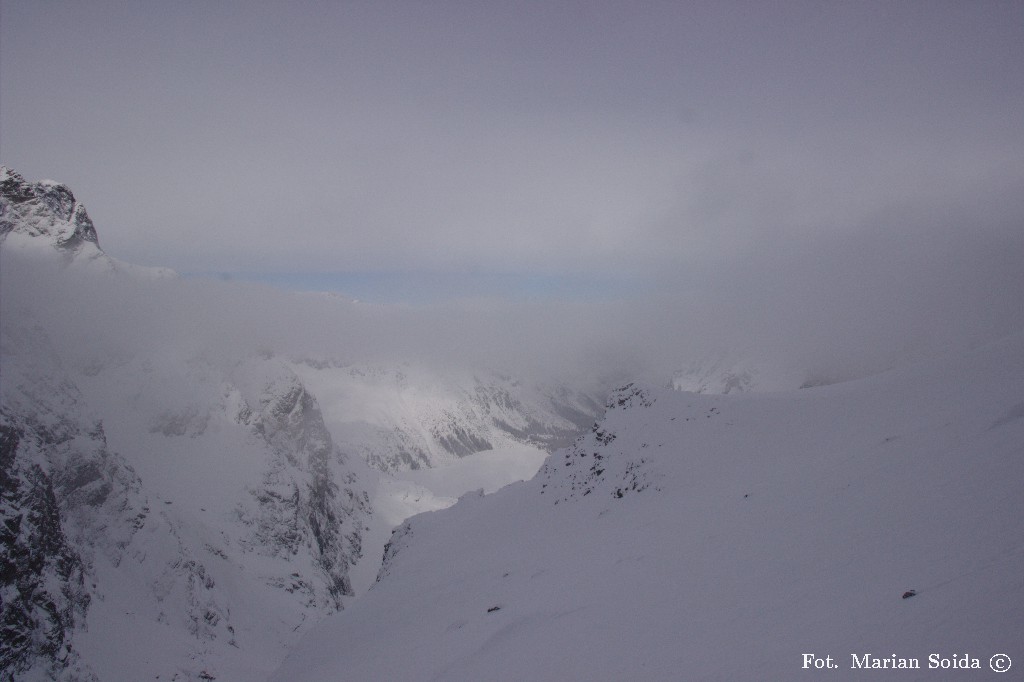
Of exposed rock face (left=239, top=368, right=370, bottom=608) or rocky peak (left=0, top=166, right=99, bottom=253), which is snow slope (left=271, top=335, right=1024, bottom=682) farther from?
rocky peak (left=0, top=166, right=99, bottom=253)

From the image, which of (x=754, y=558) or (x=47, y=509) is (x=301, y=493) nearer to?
(x=47, y=509)

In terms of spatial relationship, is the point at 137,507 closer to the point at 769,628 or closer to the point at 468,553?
the point at 468,553

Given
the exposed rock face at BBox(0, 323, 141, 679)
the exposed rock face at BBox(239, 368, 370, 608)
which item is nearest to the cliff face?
the exposed rock face at BBox(0, 323, 141, 679)

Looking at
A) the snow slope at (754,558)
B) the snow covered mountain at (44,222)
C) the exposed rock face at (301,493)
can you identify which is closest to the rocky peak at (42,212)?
the snow covered mountain at (44,222)

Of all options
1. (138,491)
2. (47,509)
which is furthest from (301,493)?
(47,509)

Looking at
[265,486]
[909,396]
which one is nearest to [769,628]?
[909,396]

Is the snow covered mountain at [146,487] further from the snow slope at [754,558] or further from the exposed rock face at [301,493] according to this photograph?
the snow slope at [754,558]
